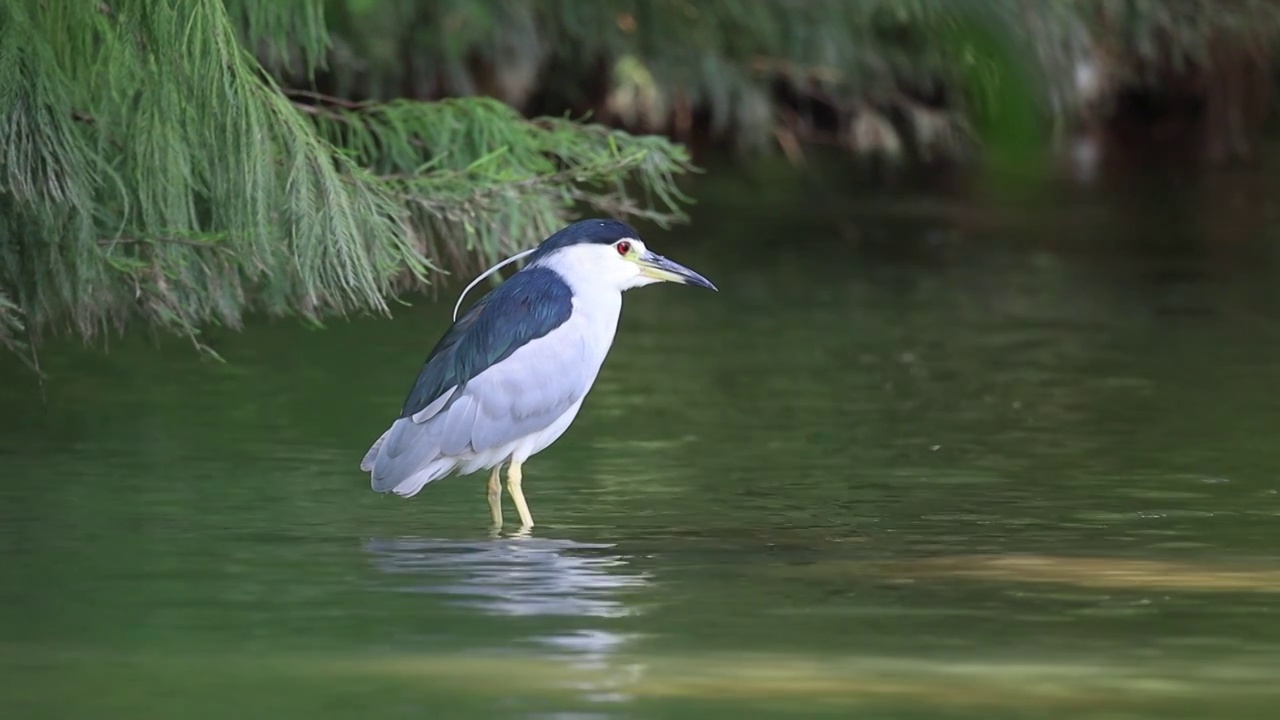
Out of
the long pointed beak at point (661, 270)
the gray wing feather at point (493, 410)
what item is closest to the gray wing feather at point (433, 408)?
the gray wing feather at point (493, 410)

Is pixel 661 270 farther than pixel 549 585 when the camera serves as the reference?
Yes

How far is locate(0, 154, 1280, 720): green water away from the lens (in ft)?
16.7

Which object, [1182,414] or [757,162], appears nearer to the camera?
[1182,414]

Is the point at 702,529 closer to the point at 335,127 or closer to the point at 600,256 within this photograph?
the point at 600,256

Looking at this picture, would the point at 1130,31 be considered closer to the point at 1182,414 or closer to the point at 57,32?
the point at 1182,414

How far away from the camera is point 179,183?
6578 millimetres

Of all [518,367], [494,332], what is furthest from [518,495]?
[494,332]

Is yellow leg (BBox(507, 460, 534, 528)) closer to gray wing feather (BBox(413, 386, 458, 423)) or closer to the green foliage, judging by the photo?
gray wing feather (BBox(413, 386, 458, 423))

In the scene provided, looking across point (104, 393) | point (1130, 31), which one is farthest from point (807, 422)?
point (1130, 31)

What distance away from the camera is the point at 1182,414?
29.6 feet

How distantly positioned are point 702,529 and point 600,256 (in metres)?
1.00

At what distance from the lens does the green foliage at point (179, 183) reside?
6.34 m

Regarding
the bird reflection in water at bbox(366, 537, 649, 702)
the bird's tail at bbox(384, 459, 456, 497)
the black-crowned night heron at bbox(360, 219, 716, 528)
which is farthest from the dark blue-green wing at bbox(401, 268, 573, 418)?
the bird reflection in water at bbox(366, 537, 649, 702)

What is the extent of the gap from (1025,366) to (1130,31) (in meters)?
3.89
